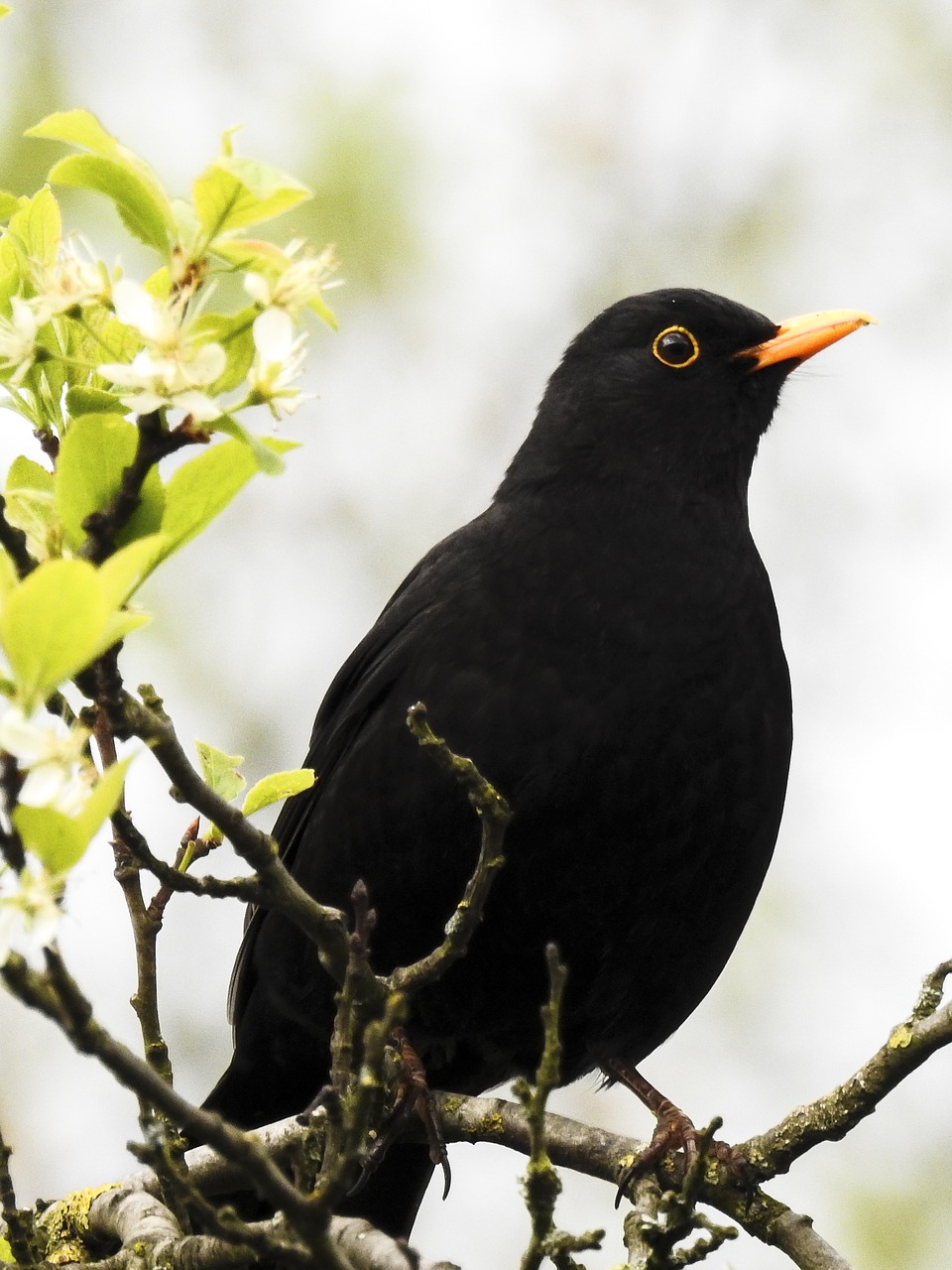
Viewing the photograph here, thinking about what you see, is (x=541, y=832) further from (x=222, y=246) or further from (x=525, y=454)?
(x=222, y=246)

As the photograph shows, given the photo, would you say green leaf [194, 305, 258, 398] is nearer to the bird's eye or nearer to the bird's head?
the bird's head

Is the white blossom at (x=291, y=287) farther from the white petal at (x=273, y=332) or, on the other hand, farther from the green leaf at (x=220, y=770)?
the green leaf at (x=220, y=770)

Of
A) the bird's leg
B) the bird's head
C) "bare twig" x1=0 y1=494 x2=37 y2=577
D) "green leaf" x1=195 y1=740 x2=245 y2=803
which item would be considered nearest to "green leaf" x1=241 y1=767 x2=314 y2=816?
"green leaf" x1=195 y1=740 x2=245 y2=803

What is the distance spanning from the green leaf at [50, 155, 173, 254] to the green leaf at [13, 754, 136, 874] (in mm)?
725

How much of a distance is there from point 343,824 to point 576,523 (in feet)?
3.24

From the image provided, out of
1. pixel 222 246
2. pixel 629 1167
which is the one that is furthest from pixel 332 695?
pixel 222 246

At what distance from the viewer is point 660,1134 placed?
374 centimetres

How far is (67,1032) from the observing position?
168 cm

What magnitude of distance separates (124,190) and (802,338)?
315cm

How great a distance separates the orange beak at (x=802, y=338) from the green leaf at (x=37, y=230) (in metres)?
2.97

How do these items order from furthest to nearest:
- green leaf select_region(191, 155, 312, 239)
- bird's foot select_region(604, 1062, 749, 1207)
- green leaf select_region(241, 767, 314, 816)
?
1. bird's foot select_region(604, 1062, 749, 1207)
2. green leaf select_region(241, 767, 314, 816)
3. green leaf select_region(191, 155, 312, 239)

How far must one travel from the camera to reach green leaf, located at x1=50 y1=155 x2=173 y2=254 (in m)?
1.97

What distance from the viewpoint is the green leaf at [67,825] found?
64.2 inches

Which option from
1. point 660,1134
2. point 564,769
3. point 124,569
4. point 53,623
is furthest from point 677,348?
point 53,623
